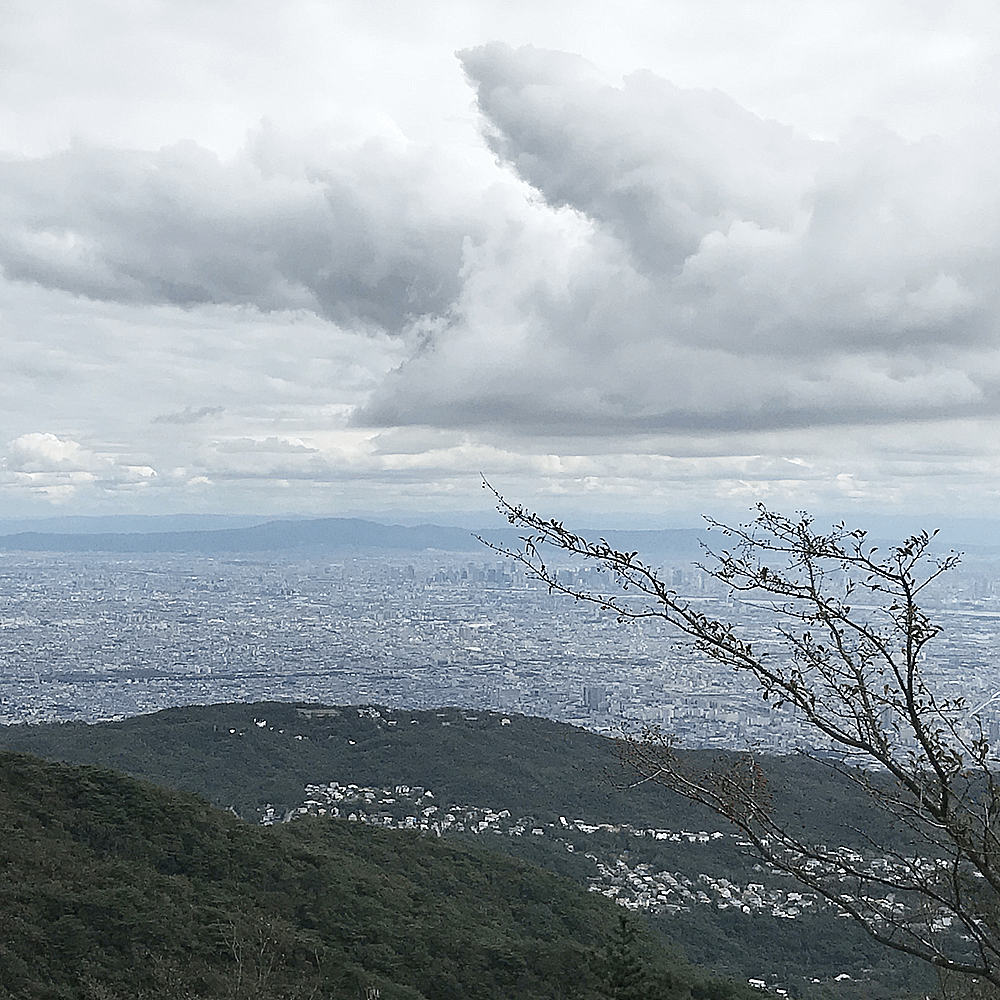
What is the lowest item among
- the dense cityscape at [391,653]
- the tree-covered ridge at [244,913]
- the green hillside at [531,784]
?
the dense cityscape at [391,653]

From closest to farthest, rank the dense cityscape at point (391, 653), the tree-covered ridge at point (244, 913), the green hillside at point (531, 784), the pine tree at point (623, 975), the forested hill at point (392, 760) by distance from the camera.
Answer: the pine tree at point (623, 975) < the tree-covered ridge at point (244, 913) < the green hillside at point (531, 784) < the forested hill at point (392, 760) < the dense cityscape at point (391, 653)

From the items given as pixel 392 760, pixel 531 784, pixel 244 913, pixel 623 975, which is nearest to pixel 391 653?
pixel 392 760

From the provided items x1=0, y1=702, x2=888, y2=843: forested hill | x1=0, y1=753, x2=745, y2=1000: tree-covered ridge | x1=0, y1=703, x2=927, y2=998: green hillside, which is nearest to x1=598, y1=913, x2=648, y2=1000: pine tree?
x1=0, y1=753, x2=745, y2=1000: tree-covered ridge

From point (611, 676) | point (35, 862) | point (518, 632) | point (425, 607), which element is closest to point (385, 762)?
point (35, 862)

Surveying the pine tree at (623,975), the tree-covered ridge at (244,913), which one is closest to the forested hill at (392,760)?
the tree-covered ridge at (244,913)

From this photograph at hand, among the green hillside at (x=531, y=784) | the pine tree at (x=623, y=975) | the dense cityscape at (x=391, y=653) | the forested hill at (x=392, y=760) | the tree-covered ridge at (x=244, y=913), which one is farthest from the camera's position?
the dense cityscape at (x=391, y=653)

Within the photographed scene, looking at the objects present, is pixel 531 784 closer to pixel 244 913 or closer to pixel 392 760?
pixel 392 760

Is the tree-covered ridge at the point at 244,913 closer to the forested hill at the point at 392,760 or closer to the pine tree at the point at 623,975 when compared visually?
the pine tree at the point at 623,975
